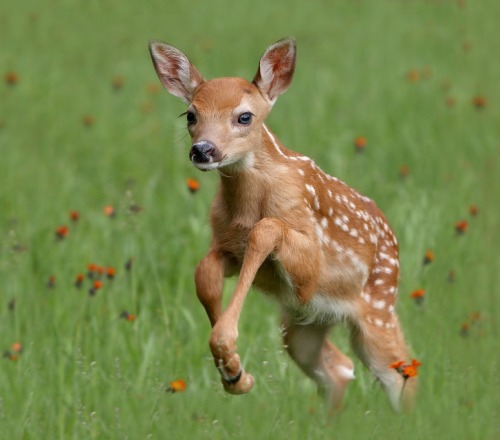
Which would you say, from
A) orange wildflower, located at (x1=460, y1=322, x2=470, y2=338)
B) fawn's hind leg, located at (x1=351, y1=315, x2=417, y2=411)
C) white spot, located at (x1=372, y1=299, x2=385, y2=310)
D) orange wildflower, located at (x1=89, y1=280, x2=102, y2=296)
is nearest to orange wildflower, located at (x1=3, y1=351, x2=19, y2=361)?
orange wildflower, located at (x1=89, y1=280, x2=102, y2=296)

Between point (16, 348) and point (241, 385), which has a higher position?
point (241, 385)

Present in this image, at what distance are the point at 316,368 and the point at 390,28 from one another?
8.88m

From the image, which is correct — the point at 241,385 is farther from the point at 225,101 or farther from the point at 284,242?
the point at 225,101

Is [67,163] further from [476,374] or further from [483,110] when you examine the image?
[476,374]

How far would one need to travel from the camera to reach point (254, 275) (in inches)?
185

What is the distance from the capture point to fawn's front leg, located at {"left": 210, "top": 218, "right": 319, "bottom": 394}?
4445mm

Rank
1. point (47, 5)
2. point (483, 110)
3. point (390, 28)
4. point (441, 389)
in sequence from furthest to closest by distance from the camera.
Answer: point (47, 5) < point (390, 28) < point (483, 110) < point (441, 389)

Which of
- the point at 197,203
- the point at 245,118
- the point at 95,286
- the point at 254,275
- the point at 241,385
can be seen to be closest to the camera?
the point at 241,385

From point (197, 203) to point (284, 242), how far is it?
3127 millimetres

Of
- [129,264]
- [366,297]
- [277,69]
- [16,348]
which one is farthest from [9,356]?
[277,69]

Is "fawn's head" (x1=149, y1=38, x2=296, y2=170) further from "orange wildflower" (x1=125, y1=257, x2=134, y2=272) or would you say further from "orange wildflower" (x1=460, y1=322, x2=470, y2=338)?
"orange wildflower" (x1=460, y1=322, x2=470, y2=338)

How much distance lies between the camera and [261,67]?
5219 millimetres

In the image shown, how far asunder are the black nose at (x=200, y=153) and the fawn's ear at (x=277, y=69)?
2.10 feet

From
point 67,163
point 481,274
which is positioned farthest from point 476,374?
point 67,163
